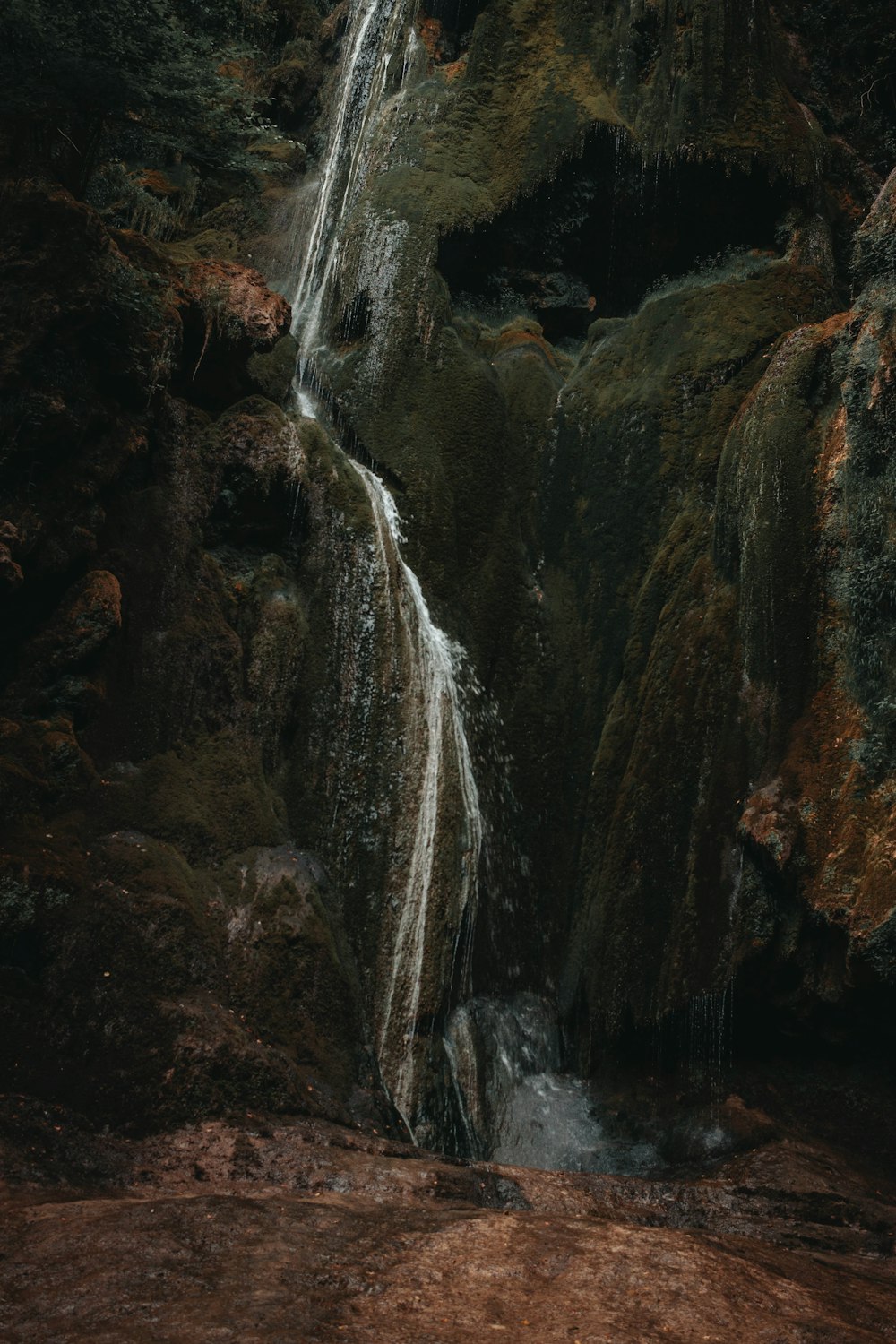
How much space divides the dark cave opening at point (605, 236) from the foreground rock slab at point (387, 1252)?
14.4 metres

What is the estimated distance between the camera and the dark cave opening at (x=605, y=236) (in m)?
17.5

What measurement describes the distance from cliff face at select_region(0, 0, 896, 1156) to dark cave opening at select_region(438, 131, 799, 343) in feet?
0.21

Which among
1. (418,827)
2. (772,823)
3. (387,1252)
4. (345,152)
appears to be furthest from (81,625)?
(345,152)

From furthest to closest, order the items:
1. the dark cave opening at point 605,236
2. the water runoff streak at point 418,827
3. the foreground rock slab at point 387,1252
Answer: the dark cave opening at point 605,236, the water runoff streak at point 418,827, the foreground rock slab at point 387,1252

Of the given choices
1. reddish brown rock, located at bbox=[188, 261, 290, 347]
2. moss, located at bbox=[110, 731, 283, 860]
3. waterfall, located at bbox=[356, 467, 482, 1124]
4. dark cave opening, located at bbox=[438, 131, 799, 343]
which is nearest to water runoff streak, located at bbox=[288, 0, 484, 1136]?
waterfall, located at bbox=[356, 467, 482, 1124]

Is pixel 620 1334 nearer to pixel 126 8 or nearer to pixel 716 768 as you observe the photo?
pixel 716 768

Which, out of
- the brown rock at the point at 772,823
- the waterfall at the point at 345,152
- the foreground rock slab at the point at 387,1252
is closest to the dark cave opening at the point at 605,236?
the waterfall at the point at 345,152

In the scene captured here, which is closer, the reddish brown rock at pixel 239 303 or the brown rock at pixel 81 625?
the brown rock at pixel 81 625

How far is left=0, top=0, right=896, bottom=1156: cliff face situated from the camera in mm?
10141

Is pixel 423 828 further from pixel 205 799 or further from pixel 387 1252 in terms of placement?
pixel 387 1252

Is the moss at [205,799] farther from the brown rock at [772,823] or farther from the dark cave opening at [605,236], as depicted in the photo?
the dark cave opening at [605,236]

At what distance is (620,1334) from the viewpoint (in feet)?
17.8

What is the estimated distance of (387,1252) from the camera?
6406 mm

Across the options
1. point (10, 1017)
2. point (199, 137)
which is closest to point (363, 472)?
point (199, 137)
